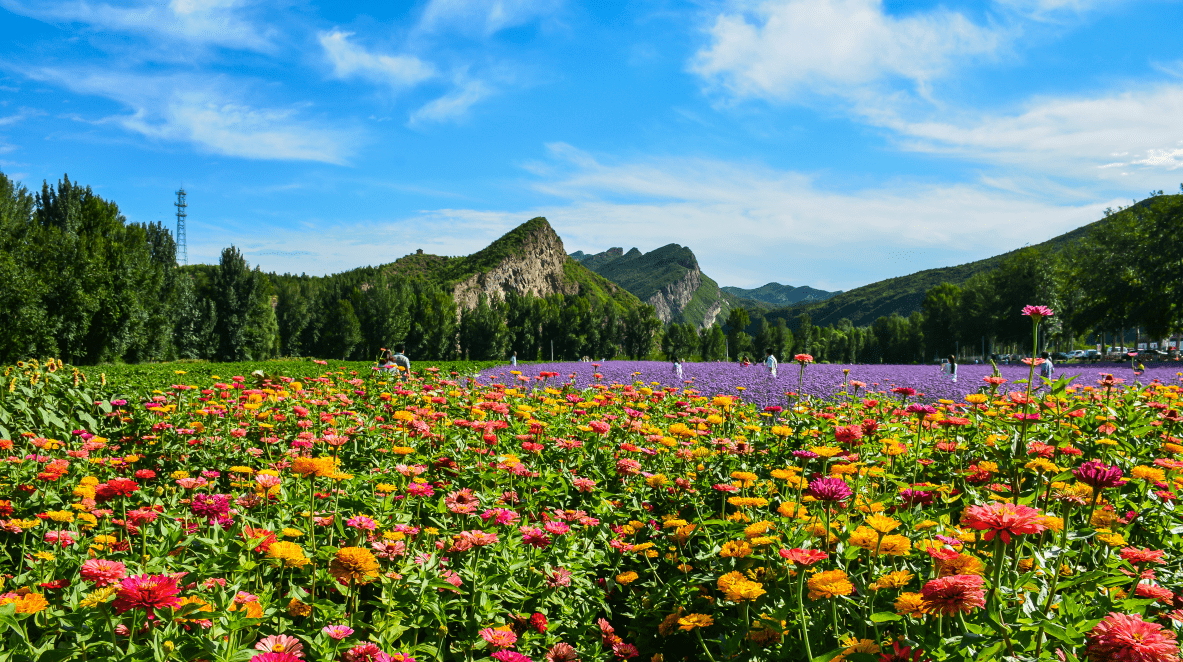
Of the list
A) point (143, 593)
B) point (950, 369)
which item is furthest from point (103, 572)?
point (950, 369)

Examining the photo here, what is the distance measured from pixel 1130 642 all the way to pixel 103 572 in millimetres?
3047

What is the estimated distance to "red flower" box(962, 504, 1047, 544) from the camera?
1.50 metres

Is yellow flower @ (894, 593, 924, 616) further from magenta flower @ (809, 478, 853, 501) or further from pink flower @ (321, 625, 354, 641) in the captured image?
pink flower @ (321, 625, 354, 641)

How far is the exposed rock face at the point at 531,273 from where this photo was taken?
454ft

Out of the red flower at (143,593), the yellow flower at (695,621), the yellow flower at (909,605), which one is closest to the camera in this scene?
the red flower at (143,593)

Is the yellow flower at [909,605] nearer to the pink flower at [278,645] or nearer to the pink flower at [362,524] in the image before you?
the pink flower at [278,645]

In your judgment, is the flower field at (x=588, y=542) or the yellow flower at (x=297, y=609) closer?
the flower field at (x=588, y=542)

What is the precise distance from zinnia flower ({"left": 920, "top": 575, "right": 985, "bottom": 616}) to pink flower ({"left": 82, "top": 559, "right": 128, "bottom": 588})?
268cm

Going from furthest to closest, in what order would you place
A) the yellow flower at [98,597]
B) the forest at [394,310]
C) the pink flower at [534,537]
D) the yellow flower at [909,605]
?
the forest at [394,310]
the pink flower at [534,537]
the yellow flower at [98,597]
the yellow flower at [909,605]

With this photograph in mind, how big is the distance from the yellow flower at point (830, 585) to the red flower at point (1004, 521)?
1.44ft

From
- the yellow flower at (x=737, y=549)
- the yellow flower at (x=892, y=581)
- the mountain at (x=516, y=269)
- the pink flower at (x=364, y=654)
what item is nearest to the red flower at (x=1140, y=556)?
the yellow flower at (x=892, y=581)

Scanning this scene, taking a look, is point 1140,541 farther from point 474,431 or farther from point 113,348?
point 113,348

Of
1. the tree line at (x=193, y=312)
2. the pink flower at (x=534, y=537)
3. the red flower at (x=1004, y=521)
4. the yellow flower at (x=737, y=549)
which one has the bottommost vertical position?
the pink flower at (x=534, y=537)

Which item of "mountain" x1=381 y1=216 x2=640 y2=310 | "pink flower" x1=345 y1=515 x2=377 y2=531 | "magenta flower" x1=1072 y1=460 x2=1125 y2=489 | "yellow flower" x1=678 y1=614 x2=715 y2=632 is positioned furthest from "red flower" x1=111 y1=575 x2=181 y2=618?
"mountain" x1=381 y1=216 x2=640 y2=310
